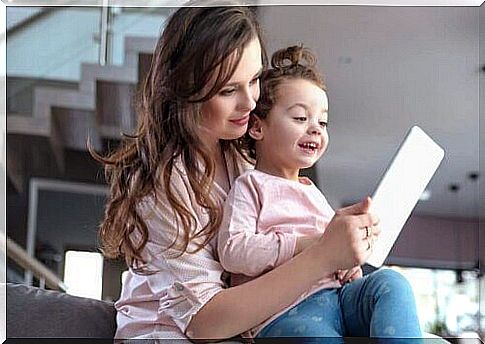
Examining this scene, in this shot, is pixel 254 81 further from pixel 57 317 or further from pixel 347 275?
pixel 57 317

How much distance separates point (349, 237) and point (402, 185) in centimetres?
16

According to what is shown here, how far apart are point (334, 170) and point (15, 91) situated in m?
0.58

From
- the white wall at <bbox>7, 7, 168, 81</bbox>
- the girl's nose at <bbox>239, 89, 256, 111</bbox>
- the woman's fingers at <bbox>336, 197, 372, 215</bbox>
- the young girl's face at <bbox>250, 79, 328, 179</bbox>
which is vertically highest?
the white wall at <bbox>7, 7, 168, 81</bbox>

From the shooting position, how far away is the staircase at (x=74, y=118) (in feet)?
4.39

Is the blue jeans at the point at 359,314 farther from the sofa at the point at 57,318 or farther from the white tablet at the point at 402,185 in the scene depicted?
the sofa at the point at 57,318

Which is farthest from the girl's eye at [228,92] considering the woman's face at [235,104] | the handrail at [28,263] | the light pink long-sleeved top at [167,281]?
the handrail at [28,263]

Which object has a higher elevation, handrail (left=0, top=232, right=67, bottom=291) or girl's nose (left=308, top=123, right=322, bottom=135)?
girl's nose (left=308, top=123, right=322, bottom=135)

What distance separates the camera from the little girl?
3.47 feet

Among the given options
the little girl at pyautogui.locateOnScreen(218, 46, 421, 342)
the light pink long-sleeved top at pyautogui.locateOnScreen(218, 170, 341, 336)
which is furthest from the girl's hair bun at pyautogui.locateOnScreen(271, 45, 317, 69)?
the light pink long-sleeved top at pyautogui.locateOnScreen(218, 170, 341, 336)

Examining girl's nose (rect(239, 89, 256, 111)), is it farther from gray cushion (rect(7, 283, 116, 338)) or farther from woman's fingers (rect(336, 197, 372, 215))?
gray cushion (rect(7, 283, 116, 338))

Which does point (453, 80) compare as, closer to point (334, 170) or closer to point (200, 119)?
point (334, 170)

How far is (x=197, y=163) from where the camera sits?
1143 millimetres

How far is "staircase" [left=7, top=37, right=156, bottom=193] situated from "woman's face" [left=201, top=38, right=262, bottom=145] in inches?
5.8

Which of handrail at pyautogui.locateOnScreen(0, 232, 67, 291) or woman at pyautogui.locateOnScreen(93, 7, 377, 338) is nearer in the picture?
woman at pyautogui.locateOnScreen(93, 7, 377, 338)
